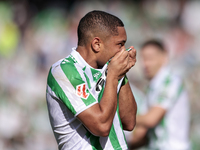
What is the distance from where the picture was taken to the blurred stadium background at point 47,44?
23.2ft

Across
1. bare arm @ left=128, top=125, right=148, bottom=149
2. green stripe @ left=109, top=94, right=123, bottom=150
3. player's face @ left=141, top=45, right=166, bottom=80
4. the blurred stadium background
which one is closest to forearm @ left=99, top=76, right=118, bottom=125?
green stripe @ left=109, top=94, right=123, bottom=150

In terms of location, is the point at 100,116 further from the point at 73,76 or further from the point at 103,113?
the point at 73,76

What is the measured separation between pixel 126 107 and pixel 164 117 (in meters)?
1.98

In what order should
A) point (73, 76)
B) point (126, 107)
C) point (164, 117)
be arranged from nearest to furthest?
point (73, 76) < point (126, 107) < point (164, 117)

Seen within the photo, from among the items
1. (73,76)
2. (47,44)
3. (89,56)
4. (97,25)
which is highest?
(47,44)

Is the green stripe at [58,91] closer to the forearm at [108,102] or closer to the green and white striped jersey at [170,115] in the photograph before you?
the forearm at [108,102]

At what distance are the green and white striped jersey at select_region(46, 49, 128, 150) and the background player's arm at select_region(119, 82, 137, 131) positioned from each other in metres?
0.13

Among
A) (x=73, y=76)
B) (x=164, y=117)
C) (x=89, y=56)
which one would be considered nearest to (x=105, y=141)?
(x=73, y=76)

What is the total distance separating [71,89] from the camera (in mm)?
2209

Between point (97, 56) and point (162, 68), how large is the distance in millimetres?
2557

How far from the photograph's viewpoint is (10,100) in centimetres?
716

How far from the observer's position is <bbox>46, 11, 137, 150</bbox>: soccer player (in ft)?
7.09

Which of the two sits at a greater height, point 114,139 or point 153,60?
point 153,60

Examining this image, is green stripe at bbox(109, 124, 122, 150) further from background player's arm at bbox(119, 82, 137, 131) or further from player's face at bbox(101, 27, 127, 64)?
player's face at bbox(101, 27, 127, 64)
